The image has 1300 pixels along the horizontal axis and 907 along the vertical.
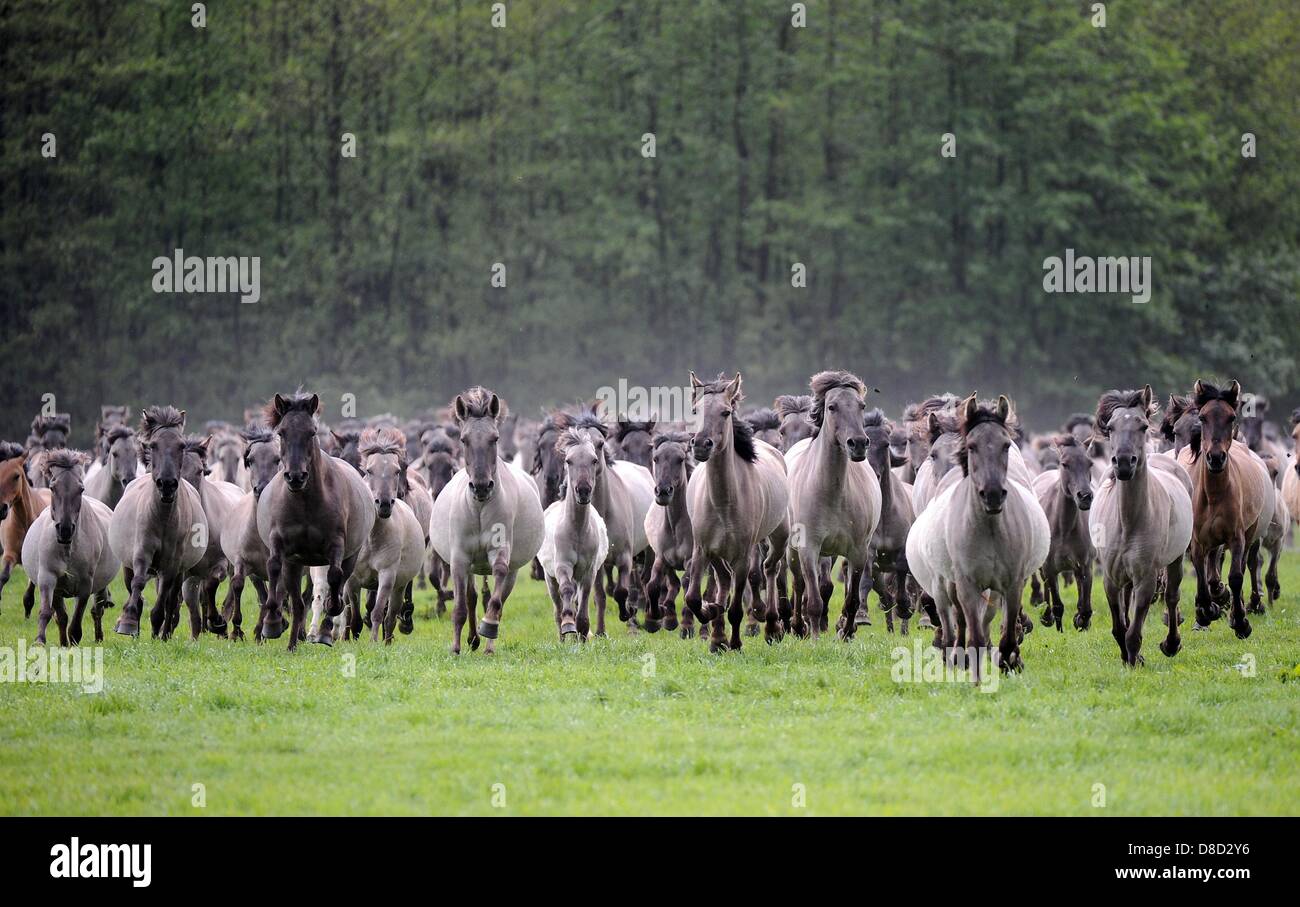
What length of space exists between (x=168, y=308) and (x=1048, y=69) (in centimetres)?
2965

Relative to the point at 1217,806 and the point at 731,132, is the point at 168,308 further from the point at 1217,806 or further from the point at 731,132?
the point at 1217,806

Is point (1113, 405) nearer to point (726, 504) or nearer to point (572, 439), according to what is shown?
point (726, 504)

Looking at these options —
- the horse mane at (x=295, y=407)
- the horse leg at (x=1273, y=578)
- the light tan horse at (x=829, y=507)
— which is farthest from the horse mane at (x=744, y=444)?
the horse leg at (x=1273, y=578)

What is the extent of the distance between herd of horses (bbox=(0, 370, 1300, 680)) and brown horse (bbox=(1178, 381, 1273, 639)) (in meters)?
0.03

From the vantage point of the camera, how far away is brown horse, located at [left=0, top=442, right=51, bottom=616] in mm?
19000

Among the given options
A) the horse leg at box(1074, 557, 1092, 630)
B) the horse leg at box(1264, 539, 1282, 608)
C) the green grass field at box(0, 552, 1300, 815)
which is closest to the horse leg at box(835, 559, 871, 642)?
the green grass field at box(0, 552, 1300, 815)

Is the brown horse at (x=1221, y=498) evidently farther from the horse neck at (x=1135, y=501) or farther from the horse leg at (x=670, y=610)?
the horse leg at (x=670, y=610)

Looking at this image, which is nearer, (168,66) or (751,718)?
(751,718)

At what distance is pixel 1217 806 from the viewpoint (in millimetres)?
9344

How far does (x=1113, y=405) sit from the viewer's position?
15.4 m

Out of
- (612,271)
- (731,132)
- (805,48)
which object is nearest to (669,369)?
(612,271)

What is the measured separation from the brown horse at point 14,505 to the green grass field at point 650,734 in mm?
3864

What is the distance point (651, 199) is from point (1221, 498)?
149 feet
